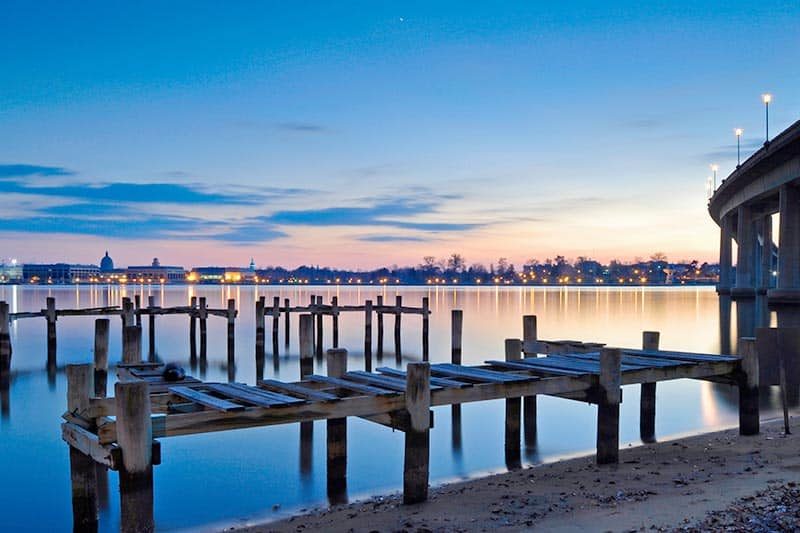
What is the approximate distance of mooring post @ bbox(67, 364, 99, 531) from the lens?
10.1 meters

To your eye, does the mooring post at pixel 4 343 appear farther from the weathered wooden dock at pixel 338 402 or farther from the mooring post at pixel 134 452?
the mooring post at pixel 134 452

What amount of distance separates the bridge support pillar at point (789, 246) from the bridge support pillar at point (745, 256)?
66.1ft

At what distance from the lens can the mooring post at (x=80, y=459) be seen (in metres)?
10.1

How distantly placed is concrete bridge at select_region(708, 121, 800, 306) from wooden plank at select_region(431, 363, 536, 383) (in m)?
44.2

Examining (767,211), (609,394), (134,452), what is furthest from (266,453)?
(767,211)

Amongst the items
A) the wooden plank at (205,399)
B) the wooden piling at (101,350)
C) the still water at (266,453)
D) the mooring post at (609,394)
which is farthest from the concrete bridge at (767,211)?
the wooden plank at (205,399)

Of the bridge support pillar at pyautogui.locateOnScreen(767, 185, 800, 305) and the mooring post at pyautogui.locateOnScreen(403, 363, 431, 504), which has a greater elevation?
the bridge support pillar at pyautogui.locateOnScreen(767, 185, 800, 305)

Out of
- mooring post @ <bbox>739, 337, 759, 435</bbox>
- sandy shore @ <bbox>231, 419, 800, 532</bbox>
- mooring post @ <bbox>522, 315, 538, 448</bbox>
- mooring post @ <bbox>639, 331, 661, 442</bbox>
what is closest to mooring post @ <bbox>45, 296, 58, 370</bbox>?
mooring post @ <bbox>522, 315, 538, 448</bbox>

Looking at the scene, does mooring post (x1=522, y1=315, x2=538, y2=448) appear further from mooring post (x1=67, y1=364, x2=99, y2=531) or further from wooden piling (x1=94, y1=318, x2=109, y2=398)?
wooden piling (x1=94, y1=318, x2=109, y2=398)

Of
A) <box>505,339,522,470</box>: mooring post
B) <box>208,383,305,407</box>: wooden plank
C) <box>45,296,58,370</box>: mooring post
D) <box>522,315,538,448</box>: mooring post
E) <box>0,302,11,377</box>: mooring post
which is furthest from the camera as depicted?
<box>45,296,58,370</box>: mooring post

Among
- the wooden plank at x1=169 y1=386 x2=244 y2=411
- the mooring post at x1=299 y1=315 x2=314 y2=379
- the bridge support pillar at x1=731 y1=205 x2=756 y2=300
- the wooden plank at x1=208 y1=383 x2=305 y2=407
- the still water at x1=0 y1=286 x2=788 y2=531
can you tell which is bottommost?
the still water at x1=0 y1=286 x2=788 y2=531

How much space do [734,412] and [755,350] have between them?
21.9 ft

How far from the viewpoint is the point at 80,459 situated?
33.4ft

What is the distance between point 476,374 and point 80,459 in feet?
20.0
